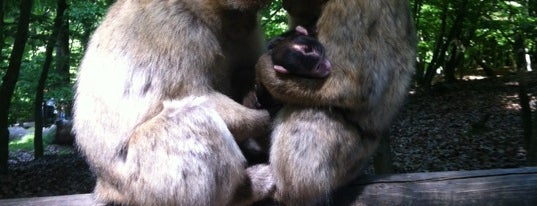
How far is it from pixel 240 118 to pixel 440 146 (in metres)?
5.88

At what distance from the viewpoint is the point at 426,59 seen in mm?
12000

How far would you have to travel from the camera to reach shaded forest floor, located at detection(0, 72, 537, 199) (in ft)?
23.3

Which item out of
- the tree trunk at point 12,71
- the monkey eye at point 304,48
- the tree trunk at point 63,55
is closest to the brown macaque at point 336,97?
the monkey eye at point 304,48

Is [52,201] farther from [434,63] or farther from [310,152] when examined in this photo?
[434,63]

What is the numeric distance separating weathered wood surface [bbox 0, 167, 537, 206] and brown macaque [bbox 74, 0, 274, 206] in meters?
0.42

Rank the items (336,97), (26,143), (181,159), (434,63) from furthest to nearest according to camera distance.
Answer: (26,143)
(434,63)
(336,97)
(181,159)

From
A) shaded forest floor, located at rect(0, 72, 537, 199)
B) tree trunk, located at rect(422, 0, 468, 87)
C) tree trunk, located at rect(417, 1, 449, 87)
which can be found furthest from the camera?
tree trunk, located at rect(417, 1, 449, 87)

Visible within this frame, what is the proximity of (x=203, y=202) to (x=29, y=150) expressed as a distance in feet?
36.0

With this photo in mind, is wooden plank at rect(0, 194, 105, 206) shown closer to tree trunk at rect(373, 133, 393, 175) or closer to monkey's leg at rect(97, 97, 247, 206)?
monkey's leg at rect(97, 97, 247, 206)

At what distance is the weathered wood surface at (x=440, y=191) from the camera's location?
2797 millimetres

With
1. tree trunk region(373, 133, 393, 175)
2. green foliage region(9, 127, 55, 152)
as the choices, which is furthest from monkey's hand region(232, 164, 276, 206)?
green foliage region(9, 127, 55, 152)

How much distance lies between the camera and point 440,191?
2.81 metres

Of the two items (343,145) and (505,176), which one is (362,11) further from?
(505,176)

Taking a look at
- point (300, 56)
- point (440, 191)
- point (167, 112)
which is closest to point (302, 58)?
point (300, 56)
